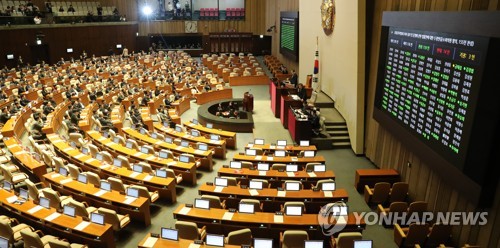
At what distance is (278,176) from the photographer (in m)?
10.1

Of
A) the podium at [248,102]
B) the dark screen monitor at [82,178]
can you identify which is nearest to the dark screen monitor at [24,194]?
the dark screen monitor at [82,178]

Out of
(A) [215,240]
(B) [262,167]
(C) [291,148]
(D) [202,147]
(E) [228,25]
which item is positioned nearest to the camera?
(A) [215,240]

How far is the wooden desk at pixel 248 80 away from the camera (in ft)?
83.1

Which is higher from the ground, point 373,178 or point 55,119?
point 55,119

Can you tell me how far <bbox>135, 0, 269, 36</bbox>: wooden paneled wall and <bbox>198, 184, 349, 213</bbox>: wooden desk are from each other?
29.9 metres

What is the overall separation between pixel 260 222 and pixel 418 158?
467cm

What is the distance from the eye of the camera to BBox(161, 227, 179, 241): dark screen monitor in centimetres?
677

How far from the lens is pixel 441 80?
25.1 ft

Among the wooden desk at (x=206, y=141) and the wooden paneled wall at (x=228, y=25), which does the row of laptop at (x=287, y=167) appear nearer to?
the wooden desk at (x=206, y=141)

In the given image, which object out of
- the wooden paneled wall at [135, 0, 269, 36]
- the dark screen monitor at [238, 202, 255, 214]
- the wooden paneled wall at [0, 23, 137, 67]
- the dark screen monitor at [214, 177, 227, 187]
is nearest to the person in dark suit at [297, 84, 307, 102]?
the dark screen monitor at [214, 177, 227, 187]

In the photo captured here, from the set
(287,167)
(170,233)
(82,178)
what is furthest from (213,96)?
(170,233)

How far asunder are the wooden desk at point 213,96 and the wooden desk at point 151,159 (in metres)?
8.39

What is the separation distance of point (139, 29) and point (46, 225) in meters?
32.6

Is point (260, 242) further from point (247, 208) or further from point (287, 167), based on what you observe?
point (287, 167)
